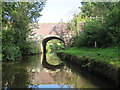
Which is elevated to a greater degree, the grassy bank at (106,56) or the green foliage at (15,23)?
the green foliage at (15,23)

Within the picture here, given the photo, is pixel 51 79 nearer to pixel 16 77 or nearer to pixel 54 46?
pixel 16 77

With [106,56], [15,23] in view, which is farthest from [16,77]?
[15,23]

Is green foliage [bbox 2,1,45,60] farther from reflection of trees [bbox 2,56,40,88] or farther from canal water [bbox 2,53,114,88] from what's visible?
canal water [bbox 2,53,114,88]

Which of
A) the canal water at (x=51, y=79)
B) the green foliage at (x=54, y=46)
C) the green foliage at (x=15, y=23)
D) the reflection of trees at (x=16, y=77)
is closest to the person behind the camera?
the canal water at (x=51, y=79)

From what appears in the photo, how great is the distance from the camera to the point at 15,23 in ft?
43.9

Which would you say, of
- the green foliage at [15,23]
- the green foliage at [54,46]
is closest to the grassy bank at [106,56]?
the green foliage at [15,23]

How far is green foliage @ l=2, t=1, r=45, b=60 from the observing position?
10273mm

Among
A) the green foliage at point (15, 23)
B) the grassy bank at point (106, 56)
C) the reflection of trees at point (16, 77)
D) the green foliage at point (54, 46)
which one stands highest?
the green foliage at point (15, 23)

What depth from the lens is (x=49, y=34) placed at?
79.2ft

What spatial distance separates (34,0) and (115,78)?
15736 millimetres

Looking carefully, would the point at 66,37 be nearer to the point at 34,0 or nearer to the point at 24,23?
the point at 34,0

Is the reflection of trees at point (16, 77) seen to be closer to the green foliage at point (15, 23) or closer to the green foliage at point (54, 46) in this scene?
the green foliage at point (15, 23)

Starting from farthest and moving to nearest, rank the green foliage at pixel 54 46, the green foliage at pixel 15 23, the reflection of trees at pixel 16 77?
the green foliage at pixel 54 46 → the green foliage at pixel 15 23 → the reflection of trees at pixel 16 77

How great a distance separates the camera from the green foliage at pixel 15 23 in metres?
10.3
